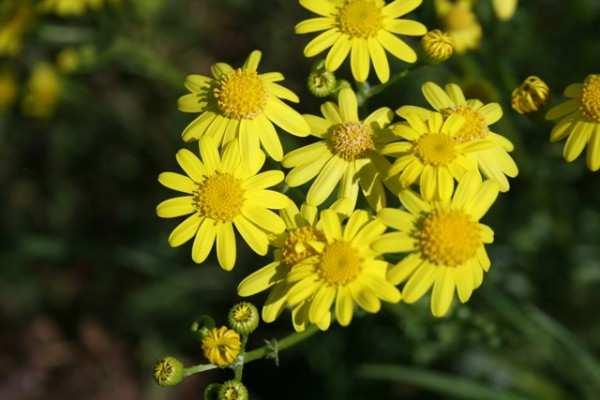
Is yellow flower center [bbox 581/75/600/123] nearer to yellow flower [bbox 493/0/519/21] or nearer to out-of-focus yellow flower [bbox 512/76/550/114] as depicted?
out-of-focus yellow flower [bbox 512/76/550/114]

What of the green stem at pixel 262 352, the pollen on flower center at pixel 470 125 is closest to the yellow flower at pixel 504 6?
the pollen on flower center at pixel 470 125

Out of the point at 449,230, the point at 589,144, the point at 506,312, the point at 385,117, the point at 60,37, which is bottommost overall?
the point at 506,312

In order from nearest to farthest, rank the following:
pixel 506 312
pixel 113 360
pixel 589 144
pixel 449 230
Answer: pixel 449 230 < pixel 589 144 < pixel 506 312 < pixel 113 360

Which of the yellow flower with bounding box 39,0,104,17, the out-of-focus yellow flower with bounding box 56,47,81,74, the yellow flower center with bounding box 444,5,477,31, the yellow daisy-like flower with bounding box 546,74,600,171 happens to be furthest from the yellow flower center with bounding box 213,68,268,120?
the out-of-focus yellow flower with bounding box 56,47,81,74

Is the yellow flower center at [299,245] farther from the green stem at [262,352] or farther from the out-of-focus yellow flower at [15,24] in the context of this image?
the out-of-focus yellow flower at [15,24]

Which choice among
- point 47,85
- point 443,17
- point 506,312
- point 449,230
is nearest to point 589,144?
point 449,230

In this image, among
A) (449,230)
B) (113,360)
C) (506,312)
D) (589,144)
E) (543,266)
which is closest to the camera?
(449,230)

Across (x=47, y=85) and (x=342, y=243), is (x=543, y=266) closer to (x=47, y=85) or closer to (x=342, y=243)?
(x=342, y=243)
